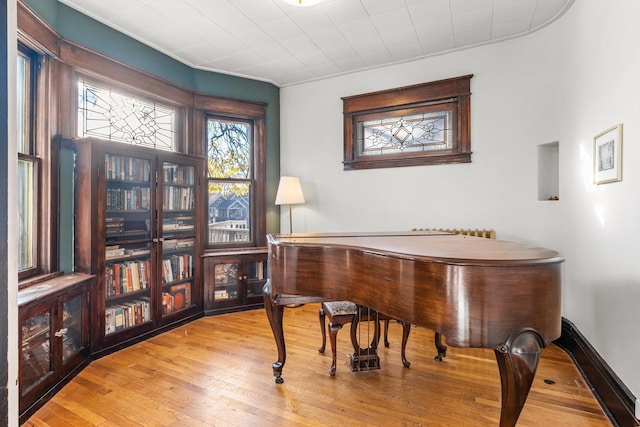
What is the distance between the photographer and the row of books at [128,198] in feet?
9.11

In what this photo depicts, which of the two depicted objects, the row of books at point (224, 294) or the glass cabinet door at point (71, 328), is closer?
the glass cabinet door at point (71, 328)

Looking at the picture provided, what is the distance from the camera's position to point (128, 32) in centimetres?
306

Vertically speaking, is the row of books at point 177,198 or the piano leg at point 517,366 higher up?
the row of books at point 177,198

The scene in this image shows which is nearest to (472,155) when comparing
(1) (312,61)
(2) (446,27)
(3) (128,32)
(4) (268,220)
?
(2) (446,27)

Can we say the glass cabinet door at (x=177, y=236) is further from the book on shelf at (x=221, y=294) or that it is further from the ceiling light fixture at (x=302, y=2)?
the ceiling light fixture at (x=302, y=2)

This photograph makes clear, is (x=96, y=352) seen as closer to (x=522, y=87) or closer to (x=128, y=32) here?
(x=128, y=32)

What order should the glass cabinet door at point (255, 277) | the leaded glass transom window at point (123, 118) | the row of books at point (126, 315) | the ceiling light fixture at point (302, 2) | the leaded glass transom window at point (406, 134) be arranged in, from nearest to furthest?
the ceiling light fixture at point (302, 2) → the row of books at point (126, 315) → the leaded glass transom window at point (123, 118) → the leaded glass transom window at point (406, 134) → the glass cabinet door at point (255, 277)

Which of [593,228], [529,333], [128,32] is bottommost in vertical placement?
[529,333]

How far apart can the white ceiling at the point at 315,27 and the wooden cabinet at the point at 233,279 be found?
7.04 feet

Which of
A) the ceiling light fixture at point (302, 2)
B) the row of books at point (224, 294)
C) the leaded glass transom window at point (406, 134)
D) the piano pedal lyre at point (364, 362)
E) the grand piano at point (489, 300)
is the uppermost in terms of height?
the ceiling light fixture at point (302, 2)

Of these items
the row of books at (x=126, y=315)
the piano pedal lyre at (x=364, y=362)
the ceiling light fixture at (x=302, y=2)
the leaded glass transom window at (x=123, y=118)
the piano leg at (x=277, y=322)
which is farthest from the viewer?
the leaded glass transom window at (x=123, y=118)

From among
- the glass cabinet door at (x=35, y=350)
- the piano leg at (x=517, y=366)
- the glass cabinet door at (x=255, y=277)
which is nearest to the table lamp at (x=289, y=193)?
the glass cabinet door at (x=255, y=277)

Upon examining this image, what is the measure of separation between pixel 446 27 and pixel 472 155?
4.04ft

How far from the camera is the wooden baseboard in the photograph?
1695mm
